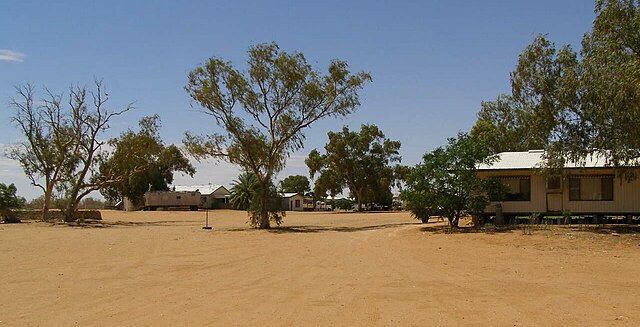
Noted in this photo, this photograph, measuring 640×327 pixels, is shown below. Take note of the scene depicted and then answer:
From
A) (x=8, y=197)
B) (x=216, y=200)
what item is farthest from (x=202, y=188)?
(x=8, y=197)

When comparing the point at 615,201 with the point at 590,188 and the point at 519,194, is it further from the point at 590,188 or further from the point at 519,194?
the point at 519,194

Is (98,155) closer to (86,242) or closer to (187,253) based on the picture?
(86,242)

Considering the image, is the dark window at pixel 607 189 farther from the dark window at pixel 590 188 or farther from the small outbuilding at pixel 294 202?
the small outbuilding at pixel 294 202

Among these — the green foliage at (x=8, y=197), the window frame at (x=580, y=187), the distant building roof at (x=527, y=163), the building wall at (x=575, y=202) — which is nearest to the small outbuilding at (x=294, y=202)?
the green foliage at (x=8, y=197)

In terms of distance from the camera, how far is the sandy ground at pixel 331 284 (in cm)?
913

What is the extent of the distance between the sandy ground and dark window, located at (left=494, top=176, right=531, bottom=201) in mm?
6915

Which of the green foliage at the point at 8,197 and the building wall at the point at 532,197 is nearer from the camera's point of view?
the building wall at the point at 532,197

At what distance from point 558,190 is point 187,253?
1850 cm

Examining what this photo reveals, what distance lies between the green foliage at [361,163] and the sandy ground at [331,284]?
4989 cm

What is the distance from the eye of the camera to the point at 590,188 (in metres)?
28.2

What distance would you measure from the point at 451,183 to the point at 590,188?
737 centimetres

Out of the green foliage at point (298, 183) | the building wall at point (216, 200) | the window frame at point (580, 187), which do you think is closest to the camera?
the window frame at point (580, 187)

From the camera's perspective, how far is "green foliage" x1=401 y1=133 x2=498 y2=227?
86.8 feet

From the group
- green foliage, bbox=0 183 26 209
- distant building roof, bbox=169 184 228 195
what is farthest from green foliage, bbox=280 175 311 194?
green foliage, bbox=0 183 26 209
